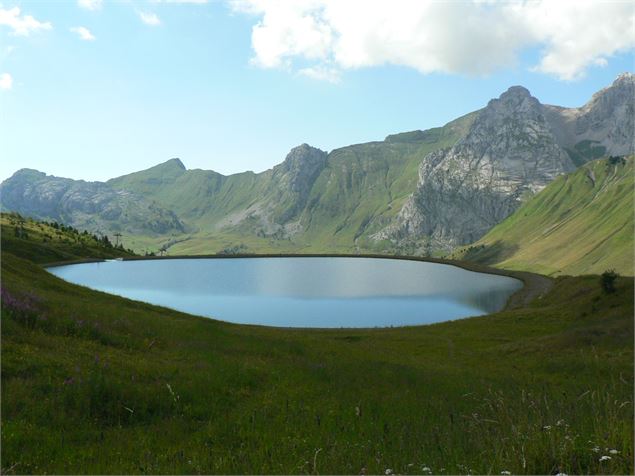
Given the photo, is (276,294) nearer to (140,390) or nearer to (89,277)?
(89,277)

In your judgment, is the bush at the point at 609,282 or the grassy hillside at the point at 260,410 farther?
the bush at the point at 609,282

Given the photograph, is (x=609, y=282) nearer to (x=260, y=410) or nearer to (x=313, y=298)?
(x=260, y=410)

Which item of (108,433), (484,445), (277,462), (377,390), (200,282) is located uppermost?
(484,445)

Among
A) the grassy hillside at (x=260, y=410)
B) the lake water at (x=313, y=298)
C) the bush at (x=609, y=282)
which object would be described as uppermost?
the bush at (x=609, y=282)

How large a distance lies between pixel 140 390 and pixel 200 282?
595 feet

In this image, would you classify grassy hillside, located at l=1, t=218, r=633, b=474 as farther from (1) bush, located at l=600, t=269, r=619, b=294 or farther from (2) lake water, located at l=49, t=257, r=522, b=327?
(2) lake water, located at l=49, t=257, r=522, b=327

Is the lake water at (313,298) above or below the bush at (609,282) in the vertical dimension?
below

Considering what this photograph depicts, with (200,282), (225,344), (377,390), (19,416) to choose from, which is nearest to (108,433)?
(19,416)

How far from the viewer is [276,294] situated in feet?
514

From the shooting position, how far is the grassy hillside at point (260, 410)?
9.45 metres

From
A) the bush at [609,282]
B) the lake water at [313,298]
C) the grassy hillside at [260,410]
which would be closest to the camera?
the grassy hillside at [260,410]

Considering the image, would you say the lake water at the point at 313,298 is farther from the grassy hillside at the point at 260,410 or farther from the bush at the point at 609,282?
the grassy hillside at the point at 260,410

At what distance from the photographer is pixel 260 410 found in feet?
56.0


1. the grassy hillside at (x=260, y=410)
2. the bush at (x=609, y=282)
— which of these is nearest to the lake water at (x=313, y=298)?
the bush at (x=609, y=282)
